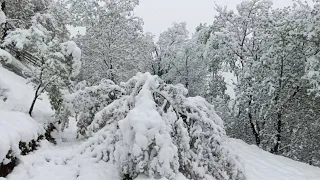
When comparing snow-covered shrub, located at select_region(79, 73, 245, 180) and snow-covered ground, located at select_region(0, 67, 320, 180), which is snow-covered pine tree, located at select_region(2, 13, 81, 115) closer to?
snow-covered ground, located at select_region(0, 67, 320, 180)

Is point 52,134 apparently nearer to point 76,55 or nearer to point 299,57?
point 76,55

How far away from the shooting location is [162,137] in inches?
236

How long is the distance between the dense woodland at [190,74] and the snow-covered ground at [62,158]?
51 cm

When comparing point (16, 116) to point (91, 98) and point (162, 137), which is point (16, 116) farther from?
point (162, 137)

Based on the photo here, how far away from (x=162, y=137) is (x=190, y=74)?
58.3 feet

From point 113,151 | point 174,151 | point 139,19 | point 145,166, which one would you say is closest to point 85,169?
point 113,151

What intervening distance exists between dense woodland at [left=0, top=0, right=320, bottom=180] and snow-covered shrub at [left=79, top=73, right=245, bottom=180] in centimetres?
3

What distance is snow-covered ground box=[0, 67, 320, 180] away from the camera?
273 inches

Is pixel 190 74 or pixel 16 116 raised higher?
pixel 190 74

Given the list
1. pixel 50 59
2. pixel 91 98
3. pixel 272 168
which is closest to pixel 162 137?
pixel 91 98

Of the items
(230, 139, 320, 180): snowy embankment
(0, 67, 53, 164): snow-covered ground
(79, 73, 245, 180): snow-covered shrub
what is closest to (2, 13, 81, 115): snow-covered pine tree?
(0, 67, 53, 164): snow-covered ground

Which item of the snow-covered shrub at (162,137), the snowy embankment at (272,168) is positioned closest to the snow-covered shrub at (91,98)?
the snow-covered shrub at (162,137)

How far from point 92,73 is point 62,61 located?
7212mm

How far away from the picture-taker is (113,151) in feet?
23.0
